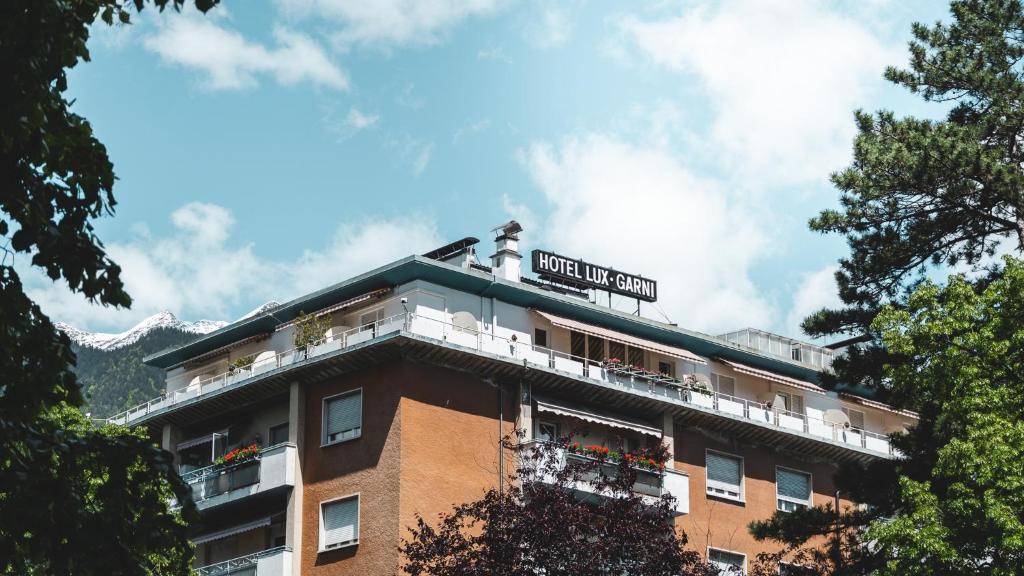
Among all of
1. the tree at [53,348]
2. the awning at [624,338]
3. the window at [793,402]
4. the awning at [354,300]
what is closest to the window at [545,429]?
the awning at [624,338]

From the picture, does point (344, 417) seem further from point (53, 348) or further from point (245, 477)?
point (53, 348)

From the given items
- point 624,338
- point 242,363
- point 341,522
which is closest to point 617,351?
point 624,338

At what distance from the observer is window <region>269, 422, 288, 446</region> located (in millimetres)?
46959

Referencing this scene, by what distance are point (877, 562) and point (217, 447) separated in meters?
21.7

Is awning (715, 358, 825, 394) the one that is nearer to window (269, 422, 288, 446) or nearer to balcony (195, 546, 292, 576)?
window (269, 422, 288, 446)

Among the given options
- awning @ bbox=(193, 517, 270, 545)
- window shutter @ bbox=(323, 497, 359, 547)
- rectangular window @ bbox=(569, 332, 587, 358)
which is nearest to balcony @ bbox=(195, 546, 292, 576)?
awning @ bbox=(193, 517, 270, 545)

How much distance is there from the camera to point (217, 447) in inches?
1929

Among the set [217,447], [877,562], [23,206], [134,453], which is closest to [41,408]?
[134,453]

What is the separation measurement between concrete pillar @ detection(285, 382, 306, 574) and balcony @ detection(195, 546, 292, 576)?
24 centimetres

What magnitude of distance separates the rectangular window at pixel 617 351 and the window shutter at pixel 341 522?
418 inches

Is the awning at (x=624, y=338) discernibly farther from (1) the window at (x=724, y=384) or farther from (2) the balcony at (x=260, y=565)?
(2) the balcony at (x=260, y=565)

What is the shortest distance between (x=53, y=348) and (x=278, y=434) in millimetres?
32603

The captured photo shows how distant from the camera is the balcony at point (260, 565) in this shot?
44.0 meters

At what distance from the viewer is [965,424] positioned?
30656 millimetres
